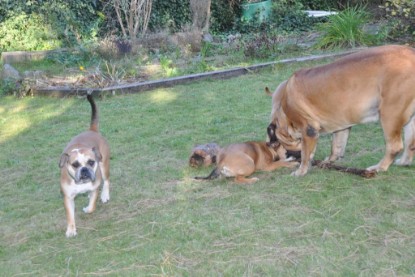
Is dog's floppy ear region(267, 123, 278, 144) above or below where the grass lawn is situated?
above

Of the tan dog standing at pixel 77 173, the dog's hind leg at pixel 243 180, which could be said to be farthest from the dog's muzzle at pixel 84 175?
the dog's hind leg at pixel 243 180

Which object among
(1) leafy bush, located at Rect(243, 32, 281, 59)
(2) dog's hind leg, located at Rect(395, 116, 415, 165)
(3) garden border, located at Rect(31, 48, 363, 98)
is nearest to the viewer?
(2) dog's hind leg, located at Rect(395, 116, 415, 165)

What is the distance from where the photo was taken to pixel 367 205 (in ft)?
16.2

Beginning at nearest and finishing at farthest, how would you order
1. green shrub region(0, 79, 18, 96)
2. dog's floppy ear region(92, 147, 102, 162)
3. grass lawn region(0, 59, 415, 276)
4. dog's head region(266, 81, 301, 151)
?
1. grass lawn region(0, 59, 415, 276)
2. dog's floppy ear region(92, 147, 102, 162)
3. dog's head region(266, 81, 301, 151)
4. green shrub region(0, 79, 18, 96)

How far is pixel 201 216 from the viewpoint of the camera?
502cm

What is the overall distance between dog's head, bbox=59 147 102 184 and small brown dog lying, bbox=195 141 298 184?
1.39 m

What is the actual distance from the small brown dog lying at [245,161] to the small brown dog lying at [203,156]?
0.30 meters

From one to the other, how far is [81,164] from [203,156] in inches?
69.5

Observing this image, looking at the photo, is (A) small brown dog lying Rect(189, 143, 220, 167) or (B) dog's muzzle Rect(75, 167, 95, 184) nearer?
(B) dog's muzzle Rect(75, 167, 95, 184)

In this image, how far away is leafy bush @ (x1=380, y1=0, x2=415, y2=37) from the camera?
1181 centimetres

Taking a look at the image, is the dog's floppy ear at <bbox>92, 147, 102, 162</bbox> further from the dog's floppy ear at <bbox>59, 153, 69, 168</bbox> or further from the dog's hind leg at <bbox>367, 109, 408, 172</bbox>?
the dog's hind leg at <bbox>367, 109, 408, 172</bbox>

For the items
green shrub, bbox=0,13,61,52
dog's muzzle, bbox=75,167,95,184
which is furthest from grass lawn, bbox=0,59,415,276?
green shrub, bbox=0,13,61,52

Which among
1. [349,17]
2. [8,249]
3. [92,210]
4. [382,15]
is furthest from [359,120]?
[382,15]

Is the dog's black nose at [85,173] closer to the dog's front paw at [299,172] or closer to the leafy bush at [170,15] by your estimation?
the dog's front paw at [299,172]
